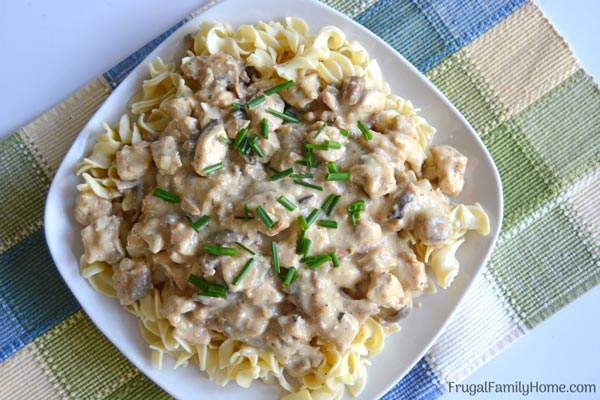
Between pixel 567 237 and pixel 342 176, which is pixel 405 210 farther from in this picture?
pixel 567 237

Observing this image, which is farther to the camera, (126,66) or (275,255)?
(126,66)

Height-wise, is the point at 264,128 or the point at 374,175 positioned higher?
the point at 264,128

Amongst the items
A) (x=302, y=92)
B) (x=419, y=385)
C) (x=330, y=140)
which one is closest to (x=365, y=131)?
(x=330, y=140)

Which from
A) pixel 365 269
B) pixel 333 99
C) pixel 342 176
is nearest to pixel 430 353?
pixel 365 269

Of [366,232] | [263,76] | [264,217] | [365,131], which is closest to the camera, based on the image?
[264,217]

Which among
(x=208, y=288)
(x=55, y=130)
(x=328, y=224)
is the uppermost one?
(x=55, y=130)

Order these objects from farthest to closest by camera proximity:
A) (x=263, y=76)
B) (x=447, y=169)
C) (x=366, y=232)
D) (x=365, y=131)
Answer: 1. (x=263, y=76)
2. (x=447, y=169)
3. (x=365, y=131)
4. (x=366, y=232)

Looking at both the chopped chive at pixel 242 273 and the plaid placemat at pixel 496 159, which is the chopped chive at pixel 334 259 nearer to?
the chopped chive at pixel 242 273

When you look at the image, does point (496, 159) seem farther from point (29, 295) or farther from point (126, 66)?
Answer: point (29, 295)
